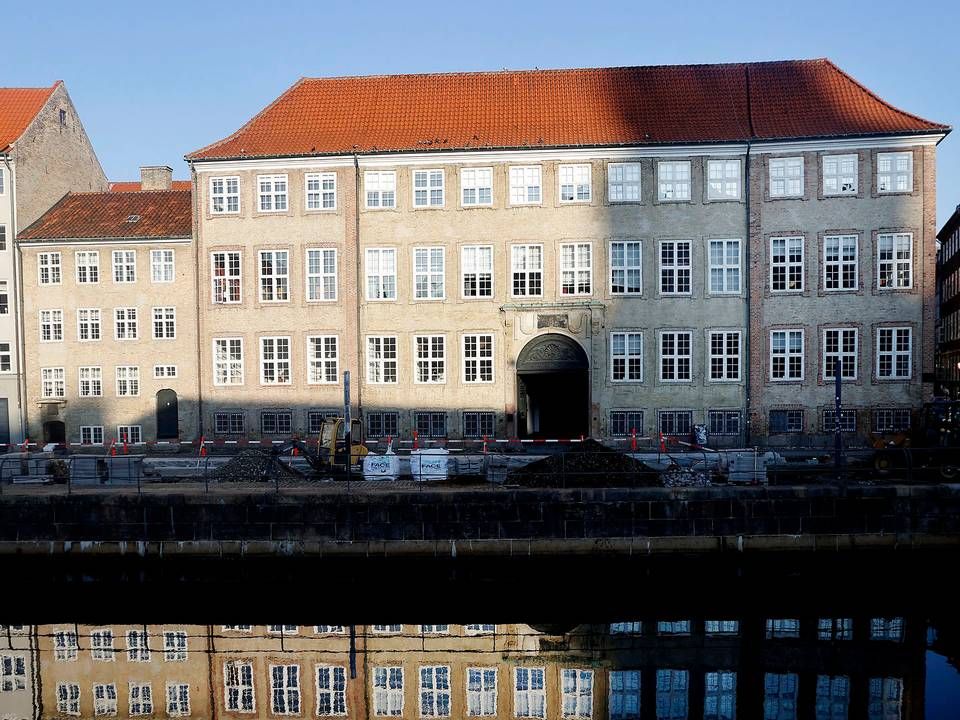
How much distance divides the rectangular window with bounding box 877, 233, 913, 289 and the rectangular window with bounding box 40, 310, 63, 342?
34.3 m

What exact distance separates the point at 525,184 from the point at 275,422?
14.3 metres

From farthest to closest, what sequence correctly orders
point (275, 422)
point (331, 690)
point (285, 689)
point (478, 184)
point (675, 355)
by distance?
point (275, 422) → point (478, 184) → point (675, 355) → point (285, 689) → point (331, 690)

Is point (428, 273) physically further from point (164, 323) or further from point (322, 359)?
point (164, 323)

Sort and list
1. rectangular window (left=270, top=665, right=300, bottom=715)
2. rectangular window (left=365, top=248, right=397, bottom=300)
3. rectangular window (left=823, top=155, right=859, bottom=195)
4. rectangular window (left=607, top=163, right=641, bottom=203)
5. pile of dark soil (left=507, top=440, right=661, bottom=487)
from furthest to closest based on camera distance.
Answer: rectangular window (left=365, top=248, right=397, bottom=300)
rectangular window (left=607, top=163, right=641, bottom=203)
rectangular window (left=823, top=155, right=859, bottom=195)
pile of dark soil (left=507, top=440, right=661, bottom=487)
rectangular window (left=270, top=665, right=300, bottom=715)

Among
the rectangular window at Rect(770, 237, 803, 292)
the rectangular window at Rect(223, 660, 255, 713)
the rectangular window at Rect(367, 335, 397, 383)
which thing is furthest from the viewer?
the rectangular window at Rect(367, 335, 397, 383)

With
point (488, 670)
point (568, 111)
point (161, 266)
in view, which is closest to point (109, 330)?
point (161, 266)

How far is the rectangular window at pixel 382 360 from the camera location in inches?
1406

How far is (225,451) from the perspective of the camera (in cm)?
3419

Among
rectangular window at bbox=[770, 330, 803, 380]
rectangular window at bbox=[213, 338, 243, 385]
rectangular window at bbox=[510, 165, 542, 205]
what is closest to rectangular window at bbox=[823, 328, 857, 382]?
rectangular window at bbox=[770, 330, 803, 380]

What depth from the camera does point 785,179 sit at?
34094 millimetres

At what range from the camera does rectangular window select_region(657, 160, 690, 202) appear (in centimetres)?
3456

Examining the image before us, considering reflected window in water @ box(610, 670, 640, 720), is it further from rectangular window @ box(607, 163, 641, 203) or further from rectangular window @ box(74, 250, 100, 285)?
rectangular window @ box(74, 250, 100, 285)

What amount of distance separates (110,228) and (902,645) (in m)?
34.2

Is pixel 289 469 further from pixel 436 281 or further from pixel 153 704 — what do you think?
pixel 436 281
